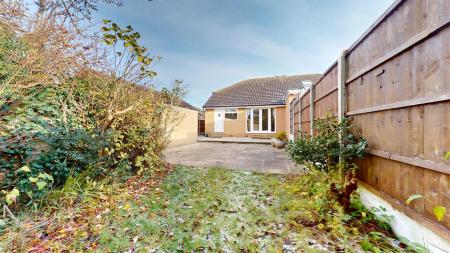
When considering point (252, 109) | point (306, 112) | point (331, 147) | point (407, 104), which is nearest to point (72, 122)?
point (331, 147)

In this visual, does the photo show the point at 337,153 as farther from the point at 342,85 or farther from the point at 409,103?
the point at 409,103

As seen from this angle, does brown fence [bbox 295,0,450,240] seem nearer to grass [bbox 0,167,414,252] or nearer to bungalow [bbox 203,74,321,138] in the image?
grass [bbox 0,167,414,252]

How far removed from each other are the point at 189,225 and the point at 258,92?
581 inches

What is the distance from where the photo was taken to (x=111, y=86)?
13.7 feet

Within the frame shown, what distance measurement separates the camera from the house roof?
589 inches

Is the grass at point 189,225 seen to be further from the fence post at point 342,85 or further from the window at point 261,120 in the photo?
the window at point 261,120

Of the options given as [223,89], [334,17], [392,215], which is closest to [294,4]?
[334,17]

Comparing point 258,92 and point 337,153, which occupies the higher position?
point 258,92

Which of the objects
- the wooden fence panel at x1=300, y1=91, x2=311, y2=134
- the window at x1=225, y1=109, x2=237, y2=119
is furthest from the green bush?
the window at x1=225, y1=109, x2=237, y2=119

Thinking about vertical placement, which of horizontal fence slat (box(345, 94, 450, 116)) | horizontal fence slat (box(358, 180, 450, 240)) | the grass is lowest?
the grass

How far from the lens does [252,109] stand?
595 inches

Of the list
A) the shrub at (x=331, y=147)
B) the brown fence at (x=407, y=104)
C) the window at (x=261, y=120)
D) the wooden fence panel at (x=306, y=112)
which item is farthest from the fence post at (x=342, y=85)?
the window at (x=261, y=120)

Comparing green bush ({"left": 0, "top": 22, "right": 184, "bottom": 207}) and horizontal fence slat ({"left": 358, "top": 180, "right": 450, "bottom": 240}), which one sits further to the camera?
green bush ({"left": 0, "top": 22, "right": 184, "bottom": 207})

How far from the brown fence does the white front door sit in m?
13.5
